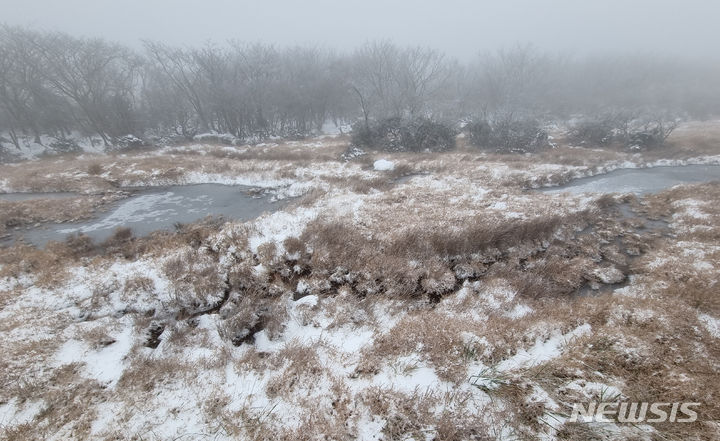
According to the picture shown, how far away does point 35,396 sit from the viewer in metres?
5.18

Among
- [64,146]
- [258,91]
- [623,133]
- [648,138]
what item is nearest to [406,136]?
[623,133]

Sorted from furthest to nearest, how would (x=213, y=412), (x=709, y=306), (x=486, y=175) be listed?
1. (x=486, y=175)
2. (x=709, y=306)
3. (x=213, y=412)

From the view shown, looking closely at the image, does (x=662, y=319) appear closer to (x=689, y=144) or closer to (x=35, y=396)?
(x=35, y=396)

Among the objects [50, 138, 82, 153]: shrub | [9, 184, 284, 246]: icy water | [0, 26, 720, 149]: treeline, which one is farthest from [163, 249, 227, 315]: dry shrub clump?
[50, 138, 82, 153]: shrub

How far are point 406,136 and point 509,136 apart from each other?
931 centimetres

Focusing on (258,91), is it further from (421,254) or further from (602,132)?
(602,132)

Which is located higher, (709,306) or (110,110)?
(110,110)

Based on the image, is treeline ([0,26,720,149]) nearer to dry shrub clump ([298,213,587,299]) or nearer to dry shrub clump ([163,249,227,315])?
dry shrub clump ([298,213,587,299])

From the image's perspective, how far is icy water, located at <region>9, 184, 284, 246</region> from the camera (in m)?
12.2

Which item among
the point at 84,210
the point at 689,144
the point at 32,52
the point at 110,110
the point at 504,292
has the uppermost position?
the point at 32,52

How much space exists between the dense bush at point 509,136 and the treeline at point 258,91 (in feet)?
13.4

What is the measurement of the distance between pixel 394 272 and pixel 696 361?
255 inches

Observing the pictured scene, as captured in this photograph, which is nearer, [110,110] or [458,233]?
[458,233]

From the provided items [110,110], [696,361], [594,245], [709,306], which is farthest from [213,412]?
[110,110]
